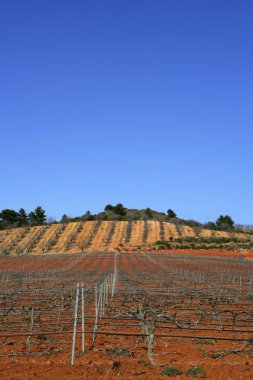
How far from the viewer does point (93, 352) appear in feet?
35.8

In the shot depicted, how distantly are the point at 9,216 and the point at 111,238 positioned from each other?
127ft

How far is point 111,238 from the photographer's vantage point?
87.1 meters

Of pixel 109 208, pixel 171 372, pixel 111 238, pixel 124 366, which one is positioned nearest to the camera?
pixel 171 372

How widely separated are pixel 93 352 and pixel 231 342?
11.8 feet

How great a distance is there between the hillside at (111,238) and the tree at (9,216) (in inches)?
742

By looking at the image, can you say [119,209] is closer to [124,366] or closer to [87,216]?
[87,216]

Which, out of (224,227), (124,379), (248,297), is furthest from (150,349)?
(224,227)

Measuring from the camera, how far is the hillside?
78250mm

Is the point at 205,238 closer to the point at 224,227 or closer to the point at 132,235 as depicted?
the point at 132,235

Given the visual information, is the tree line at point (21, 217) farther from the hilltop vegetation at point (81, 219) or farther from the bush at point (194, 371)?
the bush at point (194, 371)

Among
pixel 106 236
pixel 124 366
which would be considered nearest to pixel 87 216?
pixel 106 236

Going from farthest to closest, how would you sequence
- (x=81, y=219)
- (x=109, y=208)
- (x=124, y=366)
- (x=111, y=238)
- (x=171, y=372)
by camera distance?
(x=109, y=208)
(x=81, y=219)
(x=111, y=238)
(x=124, y=366)
(x=171, y=372)

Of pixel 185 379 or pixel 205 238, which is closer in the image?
pixel 185 379

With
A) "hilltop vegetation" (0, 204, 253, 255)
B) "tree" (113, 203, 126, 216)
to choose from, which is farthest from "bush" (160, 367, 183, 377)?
"tree" (113, 203, 126, 216)
